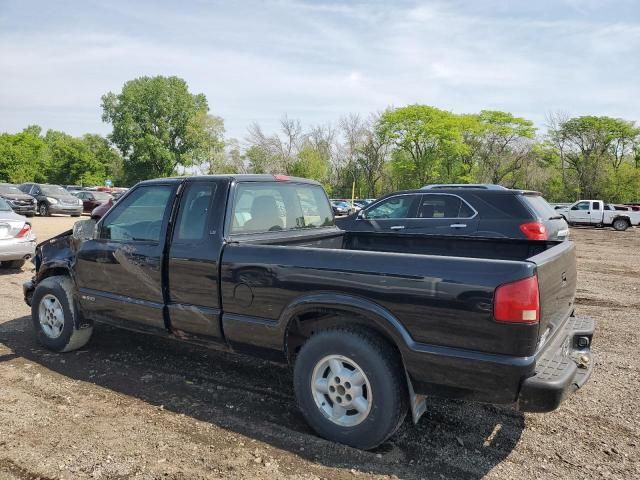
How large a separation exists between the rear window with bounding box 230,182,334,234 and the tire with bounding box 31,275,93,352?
2.15 metres

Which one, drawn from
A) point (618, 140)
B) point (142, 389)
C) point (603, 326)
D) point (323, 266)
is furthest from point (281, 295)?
point (618, 140)

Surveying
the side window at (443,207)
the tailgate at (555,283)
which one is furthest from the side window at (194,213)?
the side window at (443,207)

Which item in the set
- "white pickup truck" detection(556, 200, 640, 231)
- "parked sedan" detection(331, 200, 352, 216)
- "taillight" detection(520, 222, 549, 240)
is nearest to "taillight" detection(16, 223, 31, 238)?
"taillight" detection(520, 222, 549, 240)

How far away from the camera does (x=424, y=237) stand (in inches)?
179

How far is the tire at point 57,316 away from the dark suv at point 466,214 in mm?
4056

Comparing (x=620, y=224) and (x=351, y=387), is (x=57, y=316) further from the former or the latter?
(x=620, y=224)

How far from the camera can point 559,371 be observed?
9.25 ft

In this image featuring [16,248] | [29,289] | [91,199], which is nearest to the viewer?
[29,289]

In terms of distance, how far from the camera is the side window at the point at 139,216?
4273 mm

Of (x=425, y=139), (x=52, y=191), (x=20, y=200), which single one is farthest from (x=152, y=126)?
(x=20, y=200)

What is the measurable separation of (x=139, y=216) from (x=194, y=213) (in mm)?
747

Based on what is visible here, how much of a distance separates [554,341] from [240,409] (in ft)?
7.64

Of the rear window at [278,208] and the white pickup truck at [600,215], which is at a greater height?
the rear window at [278,208]

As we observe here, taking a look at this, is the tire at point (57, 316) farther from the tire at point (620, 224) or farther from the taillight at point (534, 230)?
the tire at point (620, 224)
